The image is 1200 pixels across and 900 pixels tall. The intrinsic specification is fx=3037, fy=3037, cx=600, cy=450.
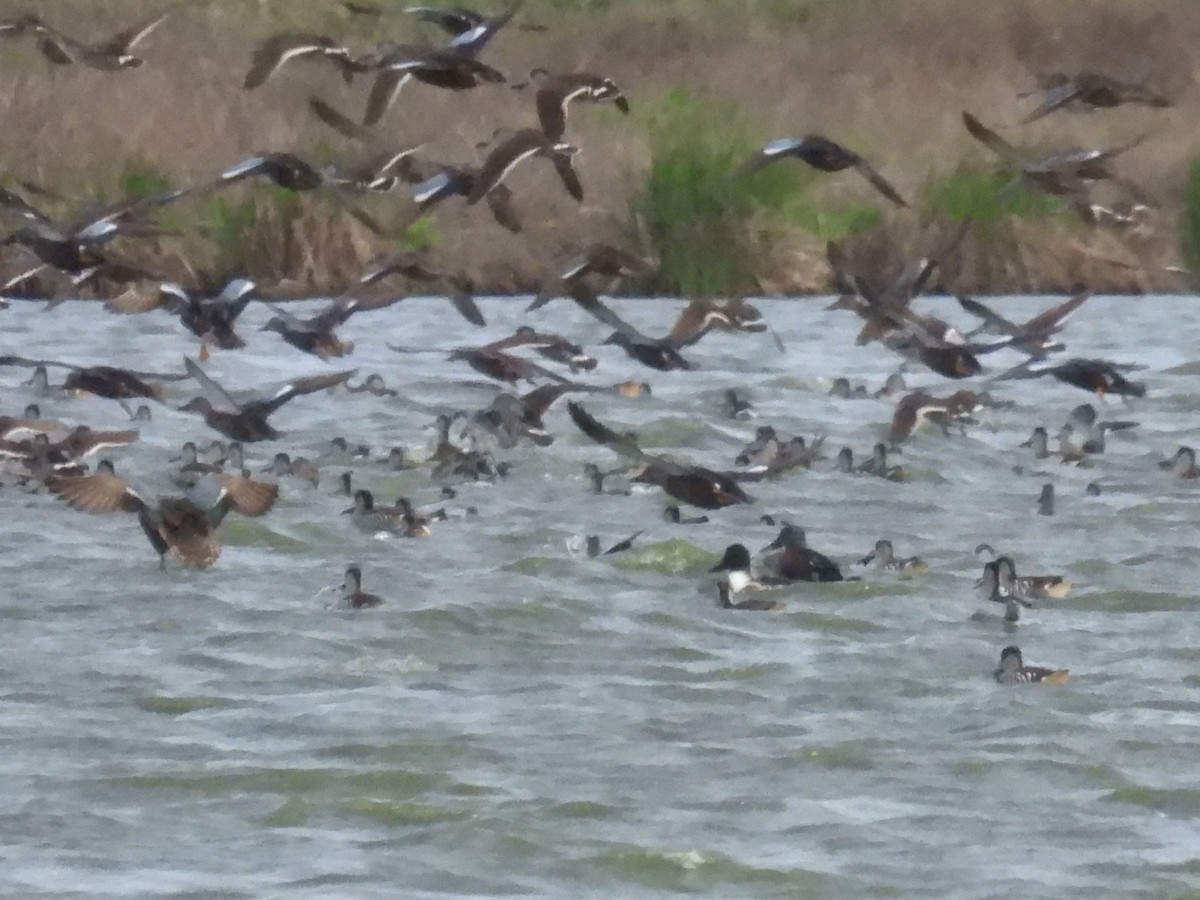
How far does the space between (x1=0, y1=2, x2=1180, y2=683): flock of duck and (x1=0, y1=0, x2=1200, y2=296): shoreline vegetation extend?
4243 millimetres

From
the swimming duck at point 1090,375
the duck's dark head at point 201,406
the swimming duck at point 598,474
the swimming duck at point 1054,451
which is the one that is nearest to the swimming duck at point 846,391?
the swimming duck at point 1054,451

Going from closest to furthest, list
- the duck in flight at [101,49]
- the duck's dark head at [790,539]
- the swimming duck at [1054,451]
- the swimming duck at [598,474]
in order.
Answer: the duck's dark head at [790,539] < the duck in flight at [101,49] < the swimming duck at [598,474] < the swimming duck at [1054,451]

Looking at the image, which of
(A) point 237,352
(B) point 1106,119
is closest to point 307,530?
(A) point 237,352

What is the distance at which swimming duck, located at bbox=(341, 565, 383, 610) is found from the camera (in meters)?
11.0

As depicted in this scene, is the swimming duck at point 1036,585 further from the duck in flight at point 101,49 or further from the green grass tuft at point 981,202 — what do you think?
the green grass tuft at point 981,202

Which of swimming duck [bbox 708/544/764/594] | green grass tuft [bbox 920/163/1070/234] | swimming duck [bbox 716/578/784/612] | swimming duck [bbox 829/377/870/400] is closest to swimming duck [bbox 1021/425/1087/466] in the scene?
swimming duck [bbox 829/377/870/400]

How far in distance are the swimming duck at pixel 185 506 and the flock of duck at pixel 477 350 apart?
0.04 ft

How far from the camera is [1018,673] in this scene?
9617mm

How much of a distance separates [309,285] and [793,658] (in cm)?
1233

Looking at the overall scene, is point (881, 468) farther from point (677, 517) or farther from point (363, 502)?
point (363, 502)

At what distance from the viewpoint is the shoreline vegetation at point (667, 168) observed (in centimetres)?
2245

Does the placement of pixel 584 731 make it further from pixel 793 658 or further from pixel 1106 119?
pixel 1106 119

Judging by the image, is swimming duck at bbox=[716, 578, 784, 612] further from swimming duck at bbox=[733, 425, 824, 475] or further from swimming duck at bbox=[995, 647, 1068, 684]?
swimming duck at bbox=[733, 425, 824, 475]

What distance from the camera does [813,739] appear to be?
29.0ft
